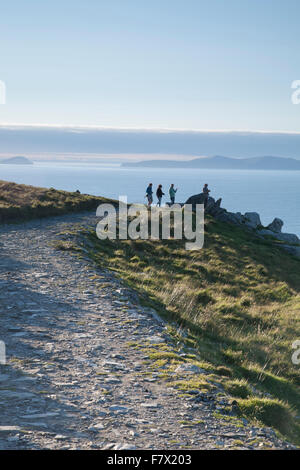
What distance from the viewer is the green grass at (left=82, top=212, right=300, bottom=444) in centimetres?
1022

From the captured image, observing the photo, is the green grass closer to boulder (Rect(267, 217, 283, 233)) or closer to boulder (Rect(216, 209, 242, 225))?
boulder (Rect(216, 209, 242, 225))

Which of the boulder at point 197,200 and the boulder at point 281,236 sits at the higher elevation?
the boulder at point 197,200

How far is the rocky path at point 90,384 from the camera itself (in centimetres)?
623

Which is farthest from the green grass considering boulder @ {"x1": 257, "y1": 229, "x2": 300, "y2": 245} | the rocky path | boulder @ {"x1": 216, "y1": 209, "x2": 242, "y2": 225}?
boulder @ {"x1": 257, "y1": 229, "x2": 300, "y2": 245}

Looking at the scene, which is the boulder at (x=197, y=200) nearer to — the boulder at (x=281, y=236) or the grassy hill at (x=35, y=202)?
the boulder at (x=281, y=236)

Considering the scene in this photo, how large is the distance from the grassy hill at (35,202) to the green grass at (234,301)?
362 inches

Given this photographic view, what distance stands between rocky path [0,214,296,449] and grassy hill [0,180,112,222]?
2052 centimetres

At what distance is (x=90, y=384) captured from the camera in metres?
8.03

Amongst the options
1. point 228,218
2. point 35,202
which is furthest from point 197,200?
point 35,202

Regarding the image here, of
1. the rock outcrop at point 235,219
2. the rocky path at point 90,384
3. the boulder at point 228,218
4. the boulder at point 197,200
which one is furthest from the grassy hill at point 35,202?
the rocky path at point 90,384

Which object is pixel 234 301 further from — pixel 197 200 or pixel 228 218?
pixel 197 200

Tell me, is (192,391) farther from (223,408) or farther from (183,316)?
(183,316)

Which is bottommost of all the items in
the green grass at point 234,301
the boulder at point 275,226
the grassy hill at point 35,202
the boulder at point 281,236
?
the green grass at point 234,301
